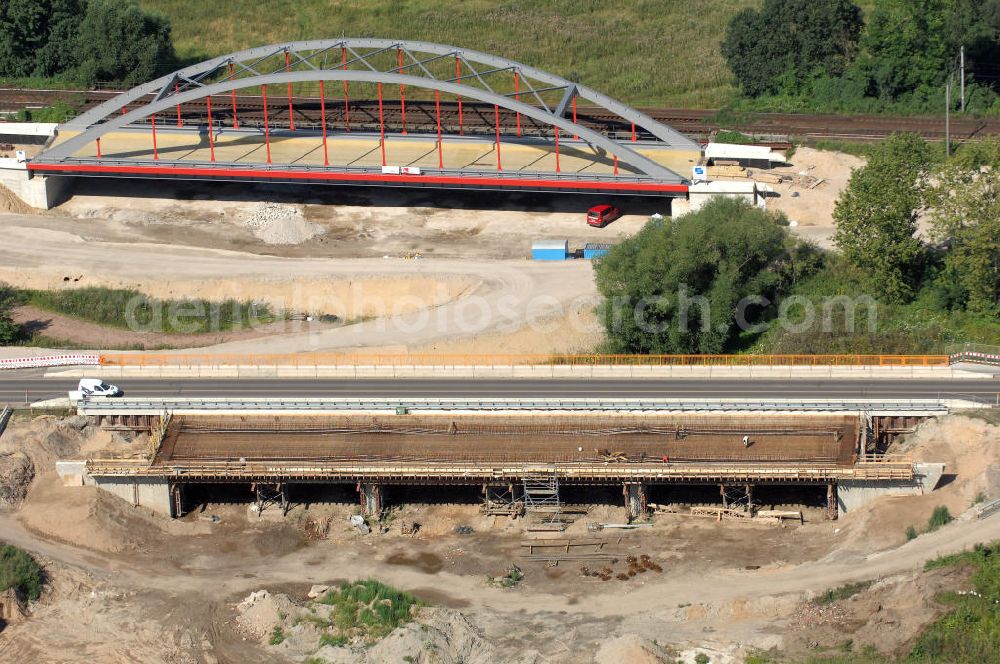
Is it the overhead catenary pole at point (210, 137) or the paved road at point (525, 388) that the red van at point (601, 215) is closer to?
the paved road at point (525, 388)

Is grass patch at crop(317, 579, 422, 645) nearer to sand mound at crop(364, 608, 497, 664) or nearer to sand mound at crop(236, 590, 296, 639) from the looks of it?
sand mound at crop(364, 608, 497, 664)

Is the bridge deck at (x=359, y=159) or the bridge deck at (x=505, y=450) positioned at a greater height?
the bridge deck at (x=359, y=159)

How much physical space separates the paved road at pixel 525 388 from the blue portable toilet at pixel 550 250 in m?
16.8

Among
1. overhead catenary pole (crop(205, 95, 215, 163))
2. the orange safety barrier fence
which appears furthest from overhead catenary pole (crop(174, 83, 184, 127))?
the orange safety barrier fence

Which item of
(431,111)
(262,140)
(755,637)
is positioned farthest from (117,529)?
(431,111)

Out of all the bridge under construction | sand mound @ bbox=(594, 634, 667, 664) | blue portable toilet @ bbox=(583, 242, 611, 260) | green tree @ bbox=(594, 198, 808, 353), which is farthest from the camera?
blue portable toilet @ bbox=(583, 242, 611, 260)

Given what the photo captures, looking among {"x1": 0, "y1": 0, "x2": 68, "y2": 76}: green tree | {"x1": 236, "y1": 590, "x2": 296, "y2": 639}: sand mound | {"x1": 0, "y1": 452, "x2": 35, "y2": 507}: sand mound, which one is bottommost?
{"x1": 236, "y1": 590, "x2": 296, "y2": 639}: sand mound

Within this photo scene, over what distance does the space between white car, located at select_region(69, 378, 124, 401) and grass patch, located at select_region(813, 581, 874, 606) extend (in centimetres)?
3797

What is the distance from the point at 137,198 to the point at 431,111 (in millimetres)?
23541

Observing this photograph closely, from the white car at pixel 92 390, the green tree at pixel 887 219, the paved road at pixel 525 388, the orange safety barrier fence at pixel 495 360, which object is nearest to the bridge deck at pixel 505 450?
the paved road at pixel 525 388

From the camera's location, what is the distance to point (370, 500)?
7231 centimetres

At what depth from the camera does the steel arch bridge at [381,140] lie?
320ft

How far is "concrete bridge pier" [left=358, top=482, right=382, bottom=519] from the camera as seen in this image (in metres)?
71.9

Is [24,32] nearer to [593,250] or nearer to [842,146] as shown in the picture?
[593,250]
